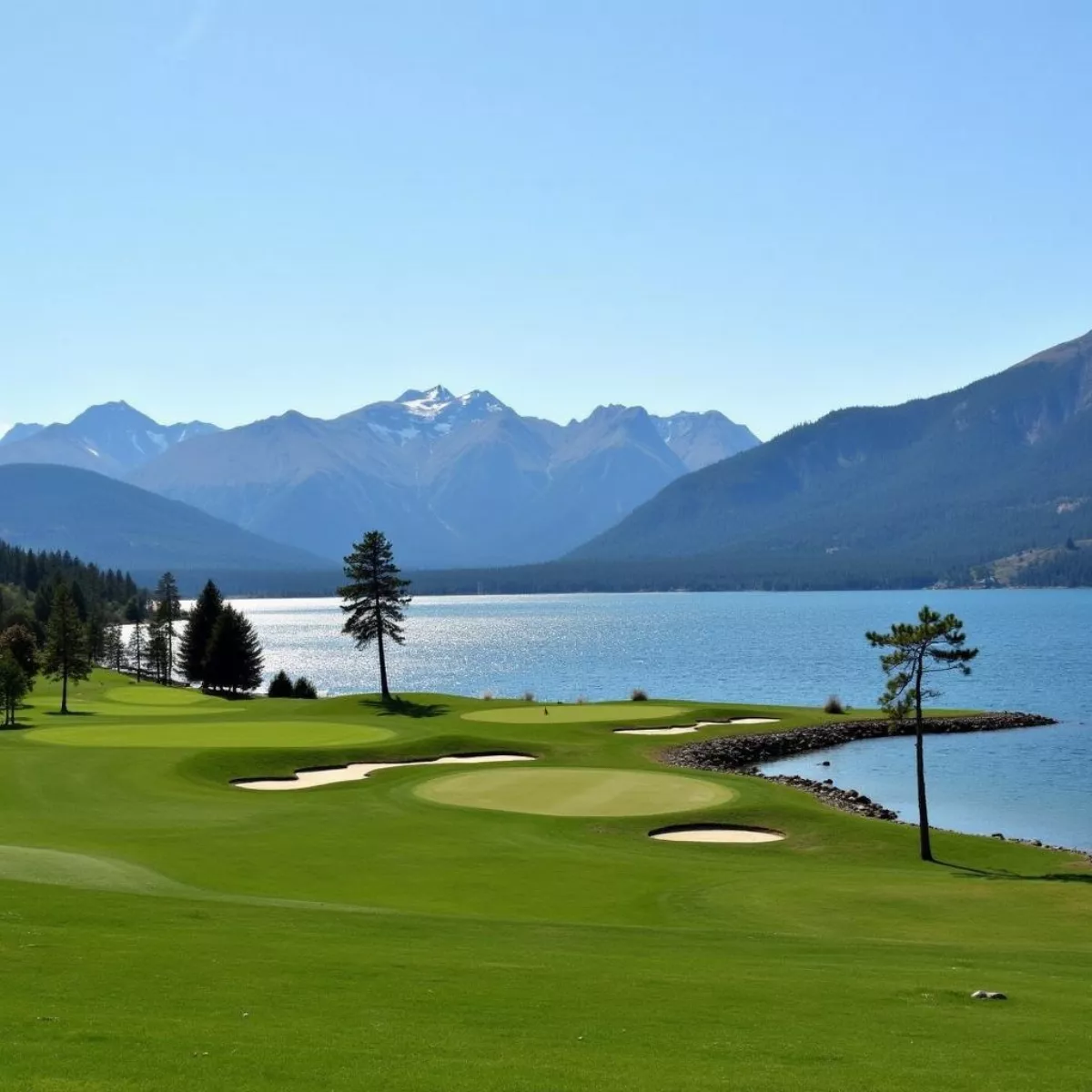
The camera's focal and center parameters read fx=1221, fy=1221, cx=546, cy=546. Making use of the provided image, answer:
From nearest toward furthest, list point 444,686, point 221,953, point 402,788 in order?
point 221,953 < point 402,788 < point 444,686

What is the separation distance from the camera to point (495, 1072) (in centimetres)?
1245

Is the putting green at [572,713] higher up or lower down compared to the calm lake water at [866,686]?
higher up

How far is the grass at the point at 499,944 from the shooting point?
512 inches

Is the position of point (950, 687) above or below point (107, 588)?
below

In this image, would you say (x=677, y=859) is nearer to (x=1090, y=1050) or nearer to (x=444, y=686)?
(x=1090, y=1050)

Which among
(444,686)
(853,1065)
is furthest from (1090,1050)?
(444,686)

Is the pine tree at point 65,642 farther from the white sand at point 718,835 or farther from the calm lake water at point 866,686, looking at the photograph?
the white sand at point 718,835

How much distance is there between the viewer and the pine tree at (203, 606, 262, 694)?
10156 cm

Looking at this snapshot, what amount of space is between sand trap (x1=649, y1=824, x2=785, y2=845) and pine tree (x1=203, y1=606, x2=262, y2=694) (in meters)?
68.7

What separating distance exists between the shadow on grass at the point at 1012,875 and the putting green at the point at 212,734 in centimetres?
2968

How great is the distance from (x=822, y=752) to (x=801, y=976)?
53.2 meters

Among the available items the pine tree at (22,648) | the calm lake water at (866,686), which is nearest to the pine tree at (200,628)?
the pine tree at (22,648)

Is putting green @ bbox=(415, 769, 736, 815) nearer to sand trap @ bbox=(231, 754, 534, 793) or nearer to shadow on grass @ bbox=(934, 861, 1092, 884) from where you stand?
sand trap @ bbox=(231, 754, 534, 793)

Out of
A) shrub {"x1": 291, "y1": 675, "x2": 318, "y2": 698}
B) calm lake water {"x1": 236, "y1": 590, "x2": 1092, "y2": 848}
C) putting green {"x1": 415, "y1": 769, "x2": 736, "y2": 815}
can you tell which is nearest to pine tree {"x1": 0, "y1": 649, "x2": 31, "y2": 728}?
shrub {"x1": 291, "y1": 675, "x2": 318, "y2": 698}
